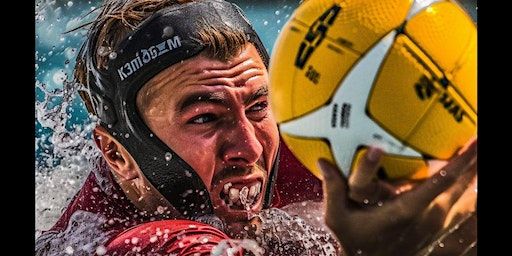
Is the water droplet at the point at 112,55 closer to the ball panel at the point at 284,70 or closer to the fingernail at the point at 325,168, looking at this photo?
the ball panel at the point at 284,70

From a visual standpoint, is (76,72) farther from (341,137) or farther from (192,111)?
(341,137)

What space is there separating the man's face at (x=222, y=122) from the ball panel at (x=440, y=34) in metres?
0.51

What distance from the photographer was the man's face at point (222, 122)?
2.45 m

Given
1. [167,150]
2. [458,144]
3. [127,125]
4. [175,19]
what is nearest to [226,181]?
[167,150]

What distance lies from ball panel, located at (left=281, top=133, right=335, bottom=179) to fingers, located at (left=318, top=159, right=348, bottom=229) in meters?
0.02

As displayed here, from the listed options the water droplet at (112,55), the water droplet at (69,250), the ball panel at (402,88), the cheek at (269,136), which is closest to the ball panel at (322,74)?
the ball panel at (402,88)

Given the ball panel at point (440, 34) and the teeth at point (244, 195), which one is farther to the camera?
the teeth at point (244, 195)

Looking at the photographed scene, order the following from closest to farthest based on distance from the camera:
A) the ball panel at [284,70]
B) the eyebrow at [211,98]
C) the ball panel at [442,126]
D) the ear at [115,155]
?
1. the ball panel at [442,126]
2. the ball panel at [284,70]
3. the eyebrow at [211,98]
4. the ear at [115,155]

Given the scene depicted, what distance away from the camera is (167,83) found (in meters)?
2.48

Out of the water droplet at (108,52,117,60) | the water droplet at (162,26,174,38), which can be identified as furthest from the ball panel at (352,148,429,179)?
the water droplet at (108,52,117,60)

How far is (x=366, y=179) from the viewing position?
2273 millimetres

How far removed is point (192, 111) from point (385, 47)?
0.63 meters

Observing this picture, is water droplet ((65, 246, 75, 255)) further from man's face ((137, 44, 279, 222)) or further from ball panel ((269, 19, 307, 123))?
ball panel ((269, 19, 307, 123))

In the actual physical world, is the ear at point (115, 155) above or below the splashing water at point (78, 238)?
above
